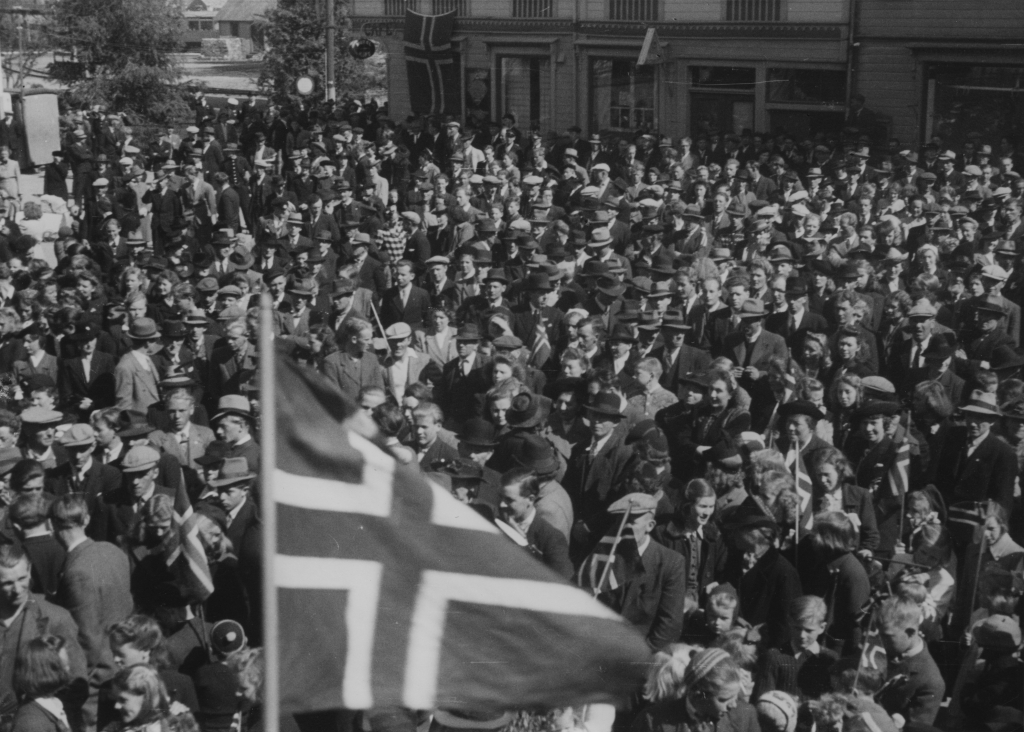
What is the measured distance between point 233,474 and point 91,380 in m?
3.35

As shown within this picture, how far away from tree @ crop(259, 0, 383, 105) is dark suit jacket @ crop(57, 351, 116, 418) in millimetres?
33152

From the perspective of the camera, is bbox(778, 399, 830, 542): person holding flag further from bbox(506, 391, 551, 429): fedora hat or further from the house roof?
the house roof

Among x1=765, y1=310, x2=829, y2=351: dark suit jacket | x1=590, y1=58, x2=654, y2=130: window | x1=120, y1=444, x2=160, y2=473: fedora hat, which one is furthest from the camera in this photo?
x1=590, y1=58, x2=654, y2=130: window

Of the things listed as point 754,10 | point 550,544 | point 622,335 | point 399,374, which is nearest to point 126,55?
point 754,10

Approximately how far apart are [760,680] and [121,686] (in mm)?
2678

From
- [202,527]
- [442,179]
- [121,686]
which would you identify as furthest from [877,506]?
[442,179]

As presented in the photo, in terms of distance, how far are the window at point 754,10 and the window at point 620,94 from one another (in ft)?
7.78

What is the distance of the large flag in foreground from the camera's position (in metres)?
3.66

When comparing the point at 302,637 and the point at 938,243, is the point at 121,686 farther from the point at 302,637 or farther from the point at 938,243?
the point at 938,243

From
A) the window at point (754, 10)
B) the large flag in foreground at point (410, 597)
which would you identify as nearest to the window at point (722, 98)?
the window at point (754, 10)

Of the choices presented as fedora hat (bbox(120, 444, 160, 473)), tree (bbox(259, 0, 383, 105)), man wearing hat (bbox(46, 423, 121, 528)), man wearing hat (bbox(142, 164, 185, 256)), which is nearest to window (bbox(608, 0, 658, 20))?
tree (bbox(259, 0, 383, 105))

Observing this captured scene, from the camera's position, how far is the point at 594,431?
27.9 feet

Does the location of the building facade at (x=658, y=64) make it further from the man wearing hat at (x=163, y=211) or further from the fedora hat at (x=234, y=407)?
the fedora hat at (x=234, y=407)

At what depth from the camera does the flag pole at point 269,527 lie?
343cm
